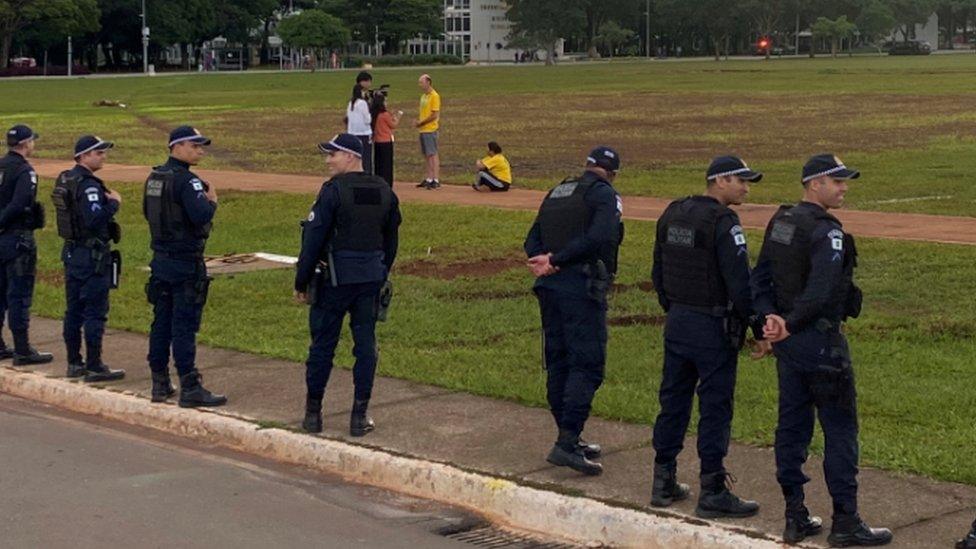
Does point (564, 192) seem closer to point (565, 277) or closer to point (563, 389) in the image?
point (565, 277)

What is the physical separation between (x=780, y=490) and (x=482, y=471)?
1.67 metres

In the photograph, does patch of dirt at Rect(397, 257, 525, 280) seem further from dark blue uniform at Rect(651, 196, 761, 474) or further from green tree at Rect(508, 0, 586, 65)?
green tree at Rect(508, 0, 586, 65)

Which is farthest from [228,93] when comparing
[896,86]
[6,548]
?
[6,548]

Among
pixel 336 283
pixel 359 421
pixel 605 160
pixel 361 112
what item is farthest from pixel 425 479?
pixel 361 112

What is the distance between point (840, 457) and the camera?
7.34m

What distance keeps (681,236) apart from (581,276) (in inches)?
38.3

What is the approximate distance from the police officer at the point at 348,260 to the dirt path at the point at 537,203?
1017cm

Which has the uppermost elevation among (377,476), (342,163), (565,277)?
(342,163)

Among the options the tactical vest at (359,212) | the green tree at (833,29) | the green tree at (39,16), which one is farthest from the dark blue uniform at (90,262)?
the green tree at (833,29)

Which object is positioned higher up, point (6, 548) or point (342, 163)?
point (342, 163)

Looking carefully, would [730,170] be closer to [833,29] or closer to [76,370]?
[76,370]

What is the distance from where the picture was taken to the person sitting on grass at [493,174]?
24594mm

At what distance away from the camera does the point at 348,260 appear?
9.56 meters

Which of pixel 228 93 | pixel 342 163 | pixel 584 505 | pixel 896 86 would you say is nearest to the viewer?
pixel 584 505
